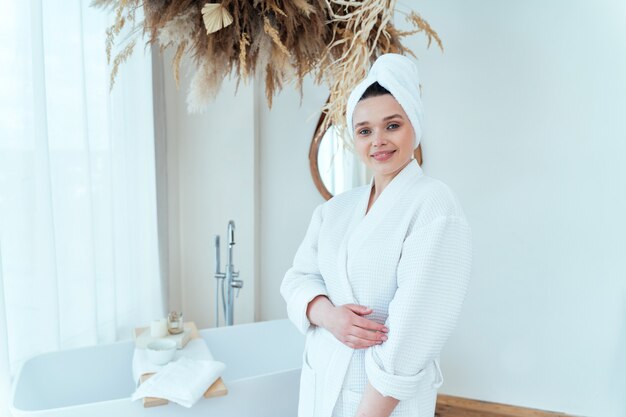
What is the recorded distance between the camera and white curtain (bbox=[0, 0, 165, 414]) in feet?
4.97

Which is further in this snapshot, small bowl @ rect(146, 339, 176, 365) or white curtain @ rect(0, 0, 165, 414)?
small bowl @ rect(146, 339, 176, 365)

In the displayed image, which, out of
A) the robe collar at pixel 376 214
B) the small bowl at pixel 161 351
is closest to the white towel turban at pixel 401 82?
the robe collar at pixel 376 214

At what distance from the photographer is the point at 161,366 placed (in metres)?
1.63

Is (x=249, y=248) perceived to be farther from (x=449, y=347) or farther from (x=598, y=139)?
(x=598, y=139)

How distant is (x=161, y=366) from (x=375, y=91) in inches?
47.3

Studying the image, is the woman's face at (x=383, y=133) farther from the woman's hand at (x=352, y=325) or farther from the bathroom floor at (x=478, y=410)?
the bathroom floor at (x=478, y=410)

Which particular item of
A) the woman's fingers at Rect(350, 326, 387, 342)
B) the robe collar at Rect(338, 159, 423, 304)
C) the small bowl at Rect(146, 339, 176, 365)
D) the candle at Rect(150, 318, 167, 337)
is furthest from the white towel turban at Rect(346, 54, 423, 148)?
the candle at Rect(150, 318, 167, 337)

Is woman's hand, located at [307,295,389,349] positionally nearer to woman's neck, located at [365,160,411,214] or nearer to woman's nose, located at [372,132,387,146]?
woman's neck, located at [365,160,411,214]

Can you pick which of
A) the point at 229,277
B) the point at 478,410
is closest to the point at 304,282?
the point at 229,277

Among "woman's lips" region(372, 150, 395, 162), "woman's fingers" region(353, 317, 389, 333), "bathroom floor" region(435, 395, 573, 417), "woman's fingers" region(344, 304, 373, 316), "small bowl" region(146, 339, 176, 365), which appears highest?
"woman's lips" region(372, 150, 395, 162)

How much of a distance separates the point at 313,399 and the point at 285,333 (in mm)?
1021

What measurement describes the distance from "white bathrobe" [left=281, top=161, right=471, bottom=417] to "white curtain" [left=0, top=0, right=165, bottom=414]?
3.09 ft

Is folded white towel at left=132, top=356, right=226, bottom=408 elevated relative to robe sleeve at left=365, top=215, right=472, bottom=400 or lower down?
lower down

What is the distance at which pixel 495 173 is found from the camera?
7.09ft
